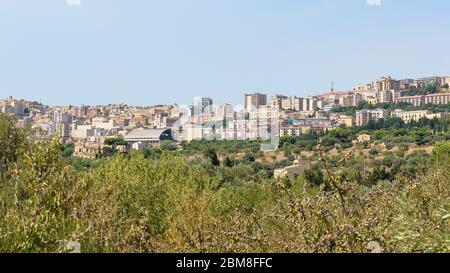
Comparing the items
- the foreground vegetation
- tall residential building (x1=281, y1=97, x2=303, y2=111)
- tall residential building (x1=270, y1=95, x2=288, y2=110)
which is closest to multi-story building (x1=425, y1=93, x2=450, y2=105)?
tall residential building (x1=281, y1=97, x2=303, y2=111)

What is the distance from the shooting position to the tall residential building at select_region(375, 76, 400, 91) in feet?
496

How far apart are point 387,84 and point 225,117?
8750 centimetres

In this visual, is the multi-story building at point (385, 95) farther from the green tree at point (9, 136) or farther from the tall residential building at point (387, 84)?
the green tree at point (9, 136)

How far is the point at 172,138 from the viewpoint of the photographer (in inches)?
3718

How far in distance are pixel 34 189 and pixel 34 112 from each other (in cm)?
13245

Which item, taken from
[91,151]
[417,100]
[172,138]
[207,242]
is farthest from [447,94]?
[207,242]

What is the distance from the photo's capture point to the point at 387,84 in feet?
498

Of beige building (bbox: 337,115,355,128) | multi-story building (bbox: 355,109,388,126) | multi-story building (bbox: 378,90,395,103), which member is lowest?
beige building (bbox: 337,115,355,128)

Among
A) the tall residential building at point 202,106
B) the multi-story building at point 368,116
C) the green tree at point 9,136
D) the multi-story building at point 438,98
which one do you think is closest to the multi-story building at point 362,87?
the multi-story building at point 438,98

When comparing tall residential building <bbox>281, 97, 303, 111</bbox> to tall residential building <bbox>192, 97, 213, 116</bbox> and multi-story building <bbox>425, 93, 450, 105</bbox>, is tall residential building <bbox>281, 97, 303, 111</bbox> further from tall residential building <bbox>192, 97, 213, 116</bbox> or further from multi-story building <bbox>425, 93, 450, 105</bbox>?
tall residential building <bbox>192, 97, 213, 116</bbox>

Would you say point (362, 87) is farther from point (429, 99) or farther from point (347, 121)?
point (347, 121)

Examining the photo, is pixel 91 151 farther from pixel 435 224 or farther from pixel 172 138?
pixel 435 224

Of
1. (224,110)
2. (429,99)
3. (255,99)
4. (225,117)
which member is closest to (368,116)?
(255,99)
